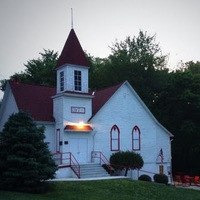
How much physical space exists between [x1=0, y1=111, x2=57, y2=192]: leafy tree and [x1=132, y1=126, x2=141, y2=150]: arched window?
44.3 feet

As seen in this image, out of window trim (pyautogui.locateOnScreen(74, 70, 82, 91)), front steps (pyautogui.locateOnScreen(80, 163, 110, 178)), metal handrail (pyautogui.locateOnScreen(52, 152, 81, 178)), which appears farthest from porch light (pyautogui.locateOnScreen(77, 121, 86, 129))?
front steps (pyautogui.locateOnScreen(80, 163, 110, 178))

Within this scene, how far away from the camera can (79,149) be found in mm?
30922

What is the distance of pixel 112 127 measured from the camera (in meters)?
33.1

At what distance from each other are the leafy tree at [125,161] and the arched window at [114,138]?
5.90ft

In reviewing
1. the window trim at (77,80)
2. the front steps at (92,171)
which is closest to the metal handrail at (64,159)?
the front steps at (92,171)

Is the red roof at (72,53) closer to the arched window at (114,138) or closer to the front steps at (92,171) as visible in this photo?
the arched window at (114,138)

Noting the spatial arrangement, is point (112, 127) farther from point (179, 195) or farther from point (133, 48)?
point (133, 48)

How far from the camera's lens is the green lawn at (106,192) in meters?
19.1

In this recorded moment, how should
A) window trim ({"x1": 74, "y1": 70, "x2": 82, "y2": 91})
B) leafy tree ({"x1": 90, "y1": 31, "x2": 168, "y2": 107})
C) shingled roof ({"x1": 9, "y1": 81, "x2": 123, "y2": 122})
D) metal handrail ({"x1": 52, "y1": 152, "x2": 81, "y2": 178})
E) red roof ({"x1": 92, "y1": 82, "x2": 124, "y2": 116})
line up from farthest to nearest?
leafy tree ({"x1": 90, "y1": 31, "x2": 168, "y2": 107}), red roof ({"x1": 92, "y1": 82, "x2": 124, "y2": 116}), window trim ({"x1": 74, "y1": 70, "x2": 82, "y2": 91}), shingled roof ({"x1": 9, "y1": 81, "x2": 123, "y2": 122}), metal handrail ({"x1": 52, "y1": 152, "x2": 81, "y2": 178})

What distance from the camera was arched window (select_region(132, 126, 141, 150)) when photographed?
113 feet

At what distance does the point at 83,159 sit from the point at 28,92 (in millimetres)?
7777

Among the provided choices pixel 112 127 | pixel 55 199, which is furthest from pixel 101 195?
pixel 112 127

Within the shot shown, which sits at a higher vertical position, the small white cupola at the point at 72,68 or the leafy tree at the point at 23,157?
the small white cupola at the point at 72,68

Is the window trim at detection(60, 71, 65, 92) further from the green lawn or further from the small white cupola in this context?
the green lawn
